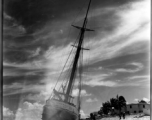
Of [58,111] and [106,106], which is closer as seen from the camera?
[58,111]

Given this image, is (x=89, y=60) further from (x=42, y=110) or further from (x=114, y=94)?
(x=42, y=110)

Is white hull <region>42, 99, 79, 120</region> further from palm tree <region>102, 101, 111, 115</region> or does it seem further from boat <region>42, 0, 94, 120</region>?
palm tree <region>102, 101, 111, 115</region>

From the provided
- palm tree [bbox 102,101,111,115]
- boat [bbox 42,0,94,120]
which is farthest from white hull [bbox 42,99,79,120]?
palm tree [bbox 102,101,111,115]

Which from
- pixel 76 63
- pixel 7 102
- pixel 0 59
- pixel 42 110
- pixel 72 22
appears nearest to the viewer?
pixel 0 59

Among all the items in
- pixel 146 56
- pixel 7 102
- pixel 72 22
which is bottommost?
pixel 7 102

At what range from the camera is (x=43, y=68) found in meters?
2.67

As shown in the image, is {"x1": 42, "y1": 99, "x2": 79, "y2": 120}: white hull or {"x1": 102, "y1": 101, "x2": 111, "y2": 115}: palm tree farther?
{"x1": 102, "y1": 101, "x2": 111, "y2": 115}: palm tree

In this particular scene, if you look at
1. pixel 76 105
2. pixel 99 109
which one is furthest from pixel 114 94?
pixel 76 105

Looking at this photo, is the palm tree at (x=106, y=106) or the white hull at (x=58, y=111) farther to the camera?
the palm tree at (x=106, y=106)

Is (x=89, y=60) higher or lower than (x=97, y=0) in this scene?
lower

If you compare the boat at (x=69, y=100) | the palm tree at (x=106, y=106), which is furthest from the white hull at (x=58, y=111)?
the palm tree at (x=106, y=106)

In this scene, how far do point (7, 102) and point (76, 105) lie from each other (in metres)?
1.16

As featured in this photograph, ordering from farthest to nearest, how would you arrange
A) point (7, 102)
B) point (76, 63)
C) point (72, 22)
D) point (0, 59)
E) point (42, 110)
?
point (76, 63) → point (72, 22) → point (42, 110) → point (7, 102) → point (0, 59)

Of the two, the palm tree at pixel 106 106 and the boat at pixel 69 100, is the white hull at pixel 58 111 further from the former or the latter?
the palm tree at pixel 106 106
